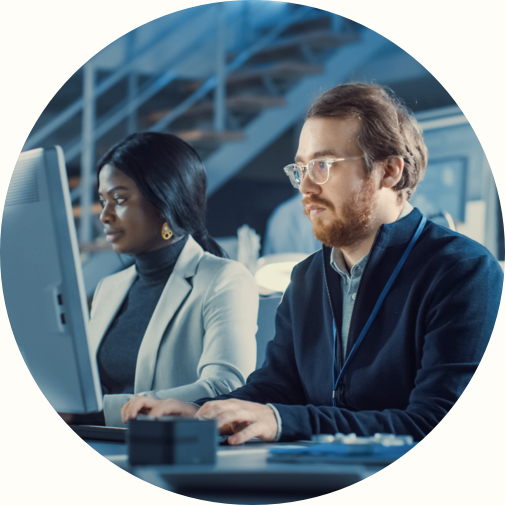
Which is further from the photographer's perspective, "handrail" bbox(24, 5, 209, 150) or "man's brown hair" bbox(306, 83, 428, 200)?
"handrail" bbox(24, 5, 209, 150)

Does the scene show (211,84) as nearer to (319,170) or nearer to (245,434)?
(319,170)

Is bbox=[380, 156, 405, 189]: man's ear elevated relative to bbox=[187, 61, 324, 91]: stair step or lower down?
lower down

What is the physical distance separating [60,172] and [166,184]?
0.56m

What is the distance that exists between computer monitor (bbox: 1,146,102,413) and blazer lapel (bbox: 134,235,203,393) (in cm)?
30

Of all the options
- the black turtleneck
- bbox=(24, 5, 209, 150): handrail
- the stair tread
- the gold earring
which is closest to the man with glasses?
the black turtleneck

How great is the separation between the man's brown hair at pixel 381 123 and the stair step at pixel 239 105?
0.19m

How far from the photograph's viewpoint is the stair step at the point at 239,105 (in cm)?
206

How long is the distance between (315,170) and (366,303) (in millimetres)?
385

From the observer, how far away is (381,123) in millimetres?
1841

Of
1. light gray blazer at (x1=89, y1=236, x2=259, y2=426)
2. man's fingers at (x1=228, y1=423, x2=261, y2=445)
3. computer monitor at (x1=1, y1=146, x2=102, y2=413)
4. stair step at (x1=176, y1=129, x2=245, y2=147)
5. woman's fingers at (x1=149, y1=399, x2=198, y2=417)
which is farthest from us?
stair step at (x1=176, y1=129, x2=245, y2=147)

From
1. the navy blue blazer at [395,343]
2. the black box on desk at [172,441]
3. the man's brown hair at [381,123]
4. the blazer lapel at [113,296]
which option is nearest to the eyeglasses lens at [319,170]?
the man's brown hair at [381,123]

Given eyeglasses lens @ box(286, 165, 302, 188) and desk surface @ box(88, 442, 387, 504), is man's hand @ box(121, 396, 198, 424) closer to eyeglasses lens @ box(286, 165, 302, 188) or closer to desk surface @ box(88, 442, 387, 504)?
desk surface @ box(88, 442, 387, 504)

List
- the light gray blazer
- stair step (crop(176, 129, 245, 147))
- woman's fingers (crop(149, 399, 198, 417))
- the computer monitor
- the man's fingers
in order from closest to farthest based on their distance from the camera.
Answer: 1. the computer monitor
2. the man's fingers
3. woman's fingers (crop(149, 399, 198, 417))
4. the light gray blazer
5. stair step (crop(176, 129, 245, 147))

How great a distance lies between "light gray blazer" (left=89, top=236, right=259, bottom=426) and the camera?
6.21 feet
